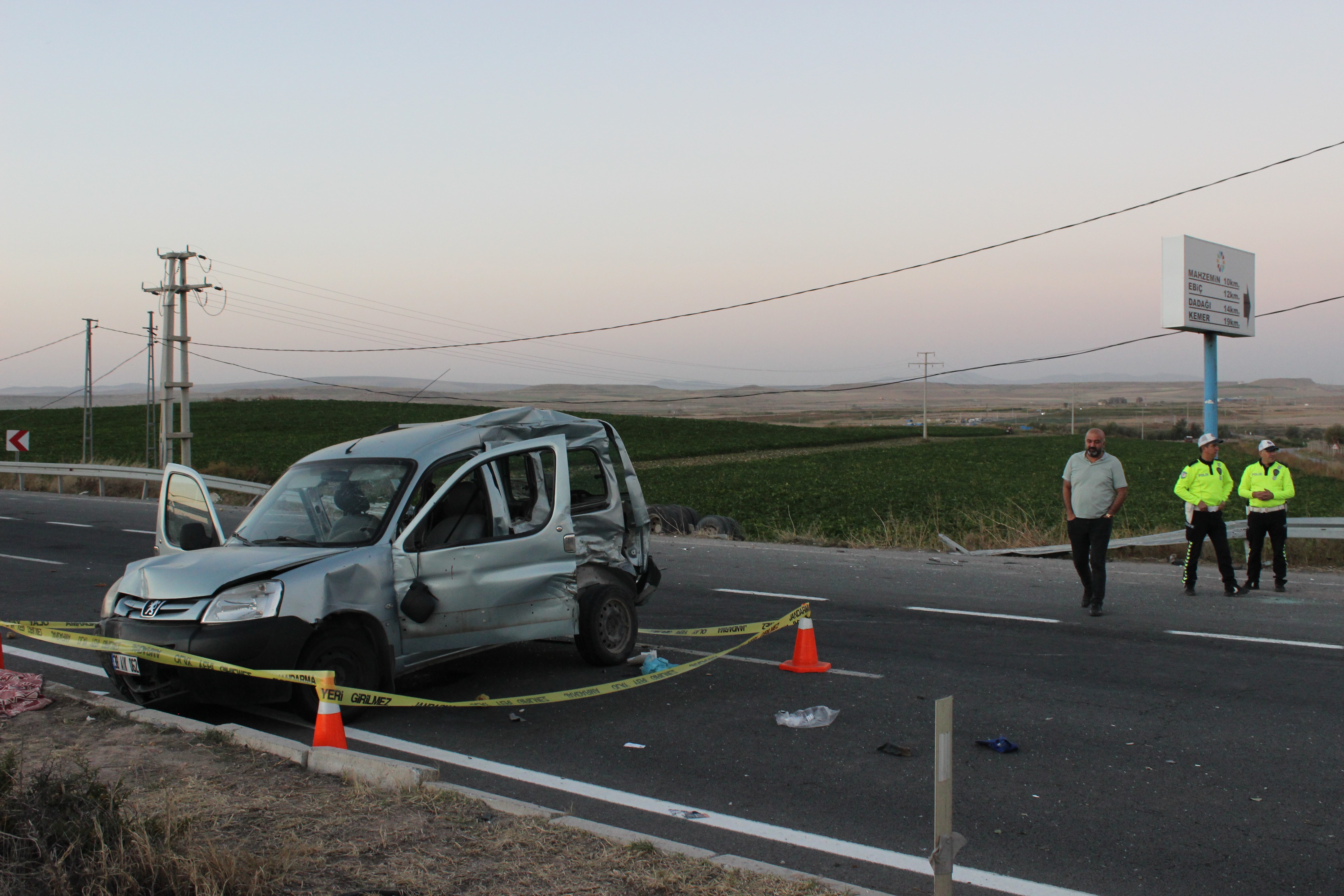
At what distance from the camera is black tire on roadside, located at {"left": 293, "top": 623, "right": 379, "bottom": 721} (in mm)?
6613

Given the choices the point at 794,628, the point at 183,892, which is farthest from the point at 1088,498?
the point at 183,892

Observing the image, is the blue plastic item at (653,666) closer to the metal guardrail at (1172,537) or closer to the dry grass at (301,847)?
the dry grass at (301,847)

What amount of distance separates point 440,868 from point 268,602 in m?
2.82

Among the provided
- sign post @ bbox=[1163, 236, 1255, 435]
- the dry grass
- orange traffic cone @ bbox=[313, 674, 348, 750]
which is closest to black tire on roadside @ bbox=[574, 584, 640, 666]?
orange traffic cone @ bbox=[313, 674, 348, 750]

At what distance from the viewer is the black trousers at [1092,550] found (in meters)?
10.9

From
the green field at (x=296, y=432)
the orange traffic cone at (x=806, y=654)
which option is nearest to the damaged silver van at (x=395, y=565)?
the orange traffic cone at (x=806, y=654)

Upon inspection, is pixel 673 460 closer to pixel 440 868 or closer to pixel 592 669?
pixel 592 669

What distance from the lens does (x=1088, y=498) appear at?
1108 centimetres

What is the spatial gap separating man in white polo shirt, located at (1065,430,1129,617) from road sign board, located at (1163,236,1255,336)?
7.18m

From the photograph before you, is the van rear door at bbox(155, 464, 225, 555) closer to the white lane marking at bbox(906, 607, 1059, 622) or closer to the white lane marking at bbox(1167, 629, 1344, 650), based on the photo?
the white lane marking at bbox(906, 607, 1059, 622)

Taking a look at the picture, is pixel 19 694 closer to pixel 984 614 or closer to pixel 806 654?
pixel 806 654

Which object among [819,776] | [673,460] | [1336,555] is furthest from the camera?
[673,460]

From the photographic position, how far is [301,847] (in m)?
4.23

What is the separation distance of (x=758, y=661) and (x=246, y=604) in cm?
402
